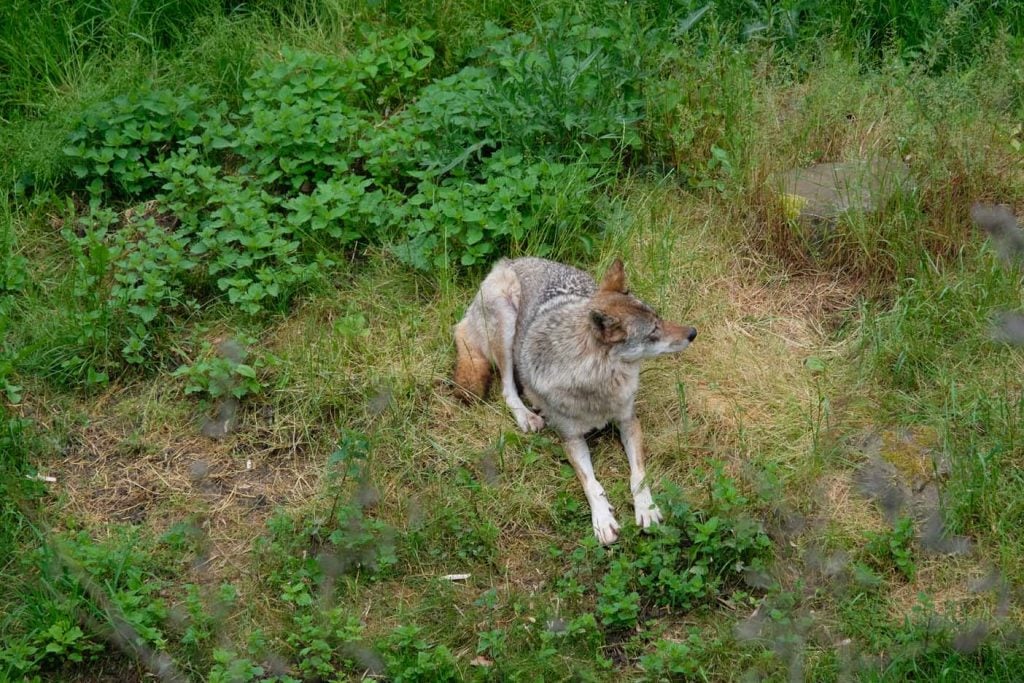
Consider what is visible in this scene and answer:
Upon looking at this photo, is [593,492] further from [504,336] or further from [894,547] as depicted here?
[894,547]

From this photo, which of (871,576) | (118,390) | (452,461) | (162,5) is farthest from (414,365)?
(162,5)

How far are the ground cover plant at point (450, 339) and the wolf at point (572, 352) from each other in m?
0.14

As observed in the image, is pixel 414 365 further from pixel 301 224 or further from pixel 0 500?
pixel 0 500

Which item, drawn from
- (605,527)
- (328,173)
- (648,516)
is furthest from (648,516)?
(328,173)

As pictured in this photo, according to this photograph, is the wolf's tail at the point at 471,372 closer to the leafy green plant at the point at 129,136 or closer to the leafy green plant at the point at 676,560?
the leafy green plant at the point at 676,560

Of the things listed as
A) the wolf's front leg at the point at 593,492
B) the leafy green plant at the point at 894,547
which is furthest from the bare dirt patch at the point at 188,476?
the leafy green plant at the point at 894,547

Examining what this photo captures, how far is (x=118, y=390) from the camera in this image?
6.87 m

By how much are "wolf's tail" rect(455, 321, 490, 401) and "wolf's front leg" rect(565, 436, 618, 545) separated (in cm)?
63

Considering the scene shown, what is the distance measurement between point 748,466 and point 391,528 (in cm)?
183

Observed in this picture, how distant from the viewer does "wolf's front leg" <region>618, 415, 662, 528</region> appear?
19.5ft

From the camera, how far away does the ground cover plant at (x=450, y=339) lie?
5.48 metres

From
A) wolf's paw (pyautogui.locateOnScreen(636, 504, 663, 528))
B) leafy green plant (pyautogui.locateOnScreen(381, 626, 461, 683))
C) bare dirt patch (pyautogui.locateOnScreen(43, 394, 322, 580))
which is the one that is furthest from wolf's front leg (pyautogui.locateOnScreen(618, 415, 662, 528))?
bare dirt patch (pyautogui.locateOnScreen(43, 394, 322, 580))

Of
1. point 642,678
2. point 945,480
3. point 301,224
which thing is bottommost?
point 642,678

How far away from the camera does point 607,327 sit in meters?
6.16
